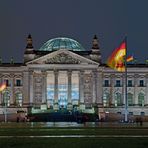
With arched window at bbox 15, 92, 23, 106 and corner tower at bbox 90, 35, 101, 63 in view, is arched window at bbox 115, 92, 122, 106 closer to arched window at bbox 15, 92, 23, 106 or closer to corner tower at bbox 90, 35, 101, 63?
Answer: corner tower at bbox 90, 35, 101, 63

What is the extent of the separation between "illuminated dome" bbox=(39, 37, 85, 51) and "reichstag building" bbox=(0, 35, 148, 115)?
4.15m

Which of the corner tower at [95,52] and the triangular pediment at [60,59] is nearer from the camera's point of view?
the triangular pediment at [60,59]

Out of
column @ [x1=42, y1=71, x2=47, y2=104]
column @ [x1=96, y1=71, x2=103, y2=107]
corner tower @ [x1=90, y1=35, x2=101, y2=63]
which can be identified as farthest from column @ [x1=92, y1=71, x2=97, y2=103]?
column @ [x1=42, y1=71, x2=47, y2=104]

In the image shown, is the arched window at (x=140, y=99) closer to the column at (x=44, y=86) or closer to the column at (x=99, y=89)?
the column at (x=99, y=89)

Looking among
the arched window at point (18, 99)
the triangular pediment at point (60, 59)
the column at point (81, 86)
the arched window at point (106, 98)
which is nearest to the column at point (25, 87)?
the arched window at point (18, 99)

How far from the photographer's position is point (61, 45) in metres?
159

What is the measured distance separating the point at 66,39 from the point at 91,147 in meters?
124

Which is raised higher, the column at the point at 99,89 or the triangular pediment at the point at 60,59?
the triangular pediment at the point at 60,59

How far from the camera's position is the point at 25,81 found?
149 metres

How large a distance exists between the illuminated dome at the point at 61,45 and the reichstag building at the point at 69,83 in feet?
13.6

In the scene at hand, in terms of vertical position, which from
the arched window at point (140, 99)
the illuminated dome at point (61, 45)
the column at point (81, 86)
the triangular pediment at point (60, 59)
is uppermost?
the illuminated dome at point (61, 45)

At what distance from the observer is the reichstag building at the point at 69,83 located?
485 feet

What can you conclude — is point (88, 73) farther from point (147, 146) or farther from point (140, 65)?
point (147, 146)

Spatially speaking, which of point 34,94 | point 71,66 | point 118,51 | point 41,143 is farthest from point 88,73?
point 41,143
